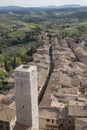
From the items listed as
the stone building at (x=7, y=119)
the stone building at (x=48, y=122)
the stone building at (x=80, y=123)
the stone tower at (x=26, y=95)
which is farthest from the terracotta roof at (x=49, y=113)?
the stone tower at (x=26, y=95)

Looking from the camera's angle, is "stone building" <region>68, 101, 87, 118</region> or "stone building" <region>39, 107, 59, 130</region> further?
"stone building" <region>68, 101, 87, 118</region>

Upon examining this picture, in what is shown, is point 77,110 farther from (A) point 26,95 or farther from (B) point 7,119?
(B) point 7,119

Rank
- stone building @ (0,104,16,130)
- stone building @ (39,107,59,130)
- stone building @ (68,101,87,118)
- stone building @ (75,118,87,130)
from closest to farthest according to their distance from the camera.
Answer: stone building @ (75,118,87,130) < stone building @ (0,104,16,130) < stone building @ (39,107,59,130) < stone building @ (68,101,87,118)

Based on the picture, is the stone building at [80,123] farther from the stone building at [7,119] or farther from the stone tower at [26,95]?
the stone building at [7,119]

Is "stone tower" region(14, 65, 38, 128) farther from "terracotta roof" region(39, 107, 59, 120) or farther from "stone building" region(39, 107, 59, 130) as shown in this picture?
"terracotta roof" region(39, 107, 59, 120)

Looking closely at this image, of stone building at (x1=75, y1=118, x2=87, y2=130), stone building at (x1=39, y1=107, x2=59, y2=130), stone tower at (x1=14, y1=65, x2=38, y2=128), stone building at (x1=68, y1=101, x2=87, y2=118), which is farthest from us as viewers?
stone building at (x1=68, y1=101, x2=87, y2=118)

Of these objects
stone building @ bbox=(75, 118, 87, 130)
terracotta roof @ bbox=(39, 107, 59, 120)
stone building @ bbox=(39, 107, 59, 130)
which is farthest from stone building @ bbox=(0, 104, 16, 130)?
stone building @ bbox=(75, 118, 87, 130)

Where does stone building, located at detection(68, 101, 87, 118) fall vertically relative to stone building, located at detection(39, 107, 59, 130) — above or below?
above

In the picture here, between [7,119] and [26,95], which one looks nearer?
[26,95]

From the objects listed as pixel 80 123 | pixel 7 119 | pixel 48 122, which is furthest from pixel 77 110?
pixel 7 119
